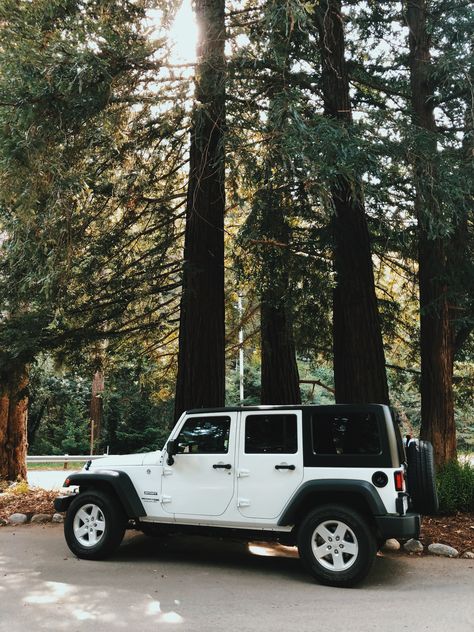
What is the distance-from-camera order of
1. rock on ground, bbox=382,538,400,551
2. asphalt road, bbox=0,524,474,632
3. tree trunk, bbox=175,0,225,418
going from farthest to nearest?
tree trunk, bbox=175,0,225,418, rock on ground, bbox=382,538,400,551, asphalt road, bbox=0,524,474,632

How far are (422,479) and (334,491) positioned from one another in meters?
1.05

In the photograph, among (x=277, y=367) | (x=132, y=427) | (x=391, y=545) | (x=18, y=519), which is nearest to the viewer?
(x=391, y=545)

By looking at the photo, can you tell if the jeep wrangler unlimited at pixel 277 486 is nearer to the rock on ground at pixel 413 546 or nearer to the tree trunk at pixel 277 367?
the rock on ground at pixel 413 546

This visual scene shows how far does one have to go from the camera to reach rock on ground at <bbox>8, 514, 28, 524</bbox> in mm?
9055

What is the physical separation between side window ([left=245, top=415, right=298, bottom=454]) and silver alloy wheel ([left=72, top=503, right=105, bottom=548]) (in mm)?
2014

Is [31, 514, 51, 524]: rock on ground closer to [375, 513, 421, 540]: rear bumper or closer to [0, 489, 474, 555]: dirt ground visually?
[0, 489, 474, 555]: dirt ground

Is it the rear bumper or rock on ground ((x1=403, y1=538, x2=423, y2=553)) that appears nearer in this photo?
the rear bumper

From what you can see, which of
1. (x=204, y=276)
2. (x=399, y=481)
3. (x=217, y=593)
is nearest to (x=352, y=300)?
(x=204, y=276)

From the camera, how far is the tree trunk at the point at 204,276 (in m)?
9.20

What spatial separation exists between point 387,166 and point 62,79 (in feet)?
13.9

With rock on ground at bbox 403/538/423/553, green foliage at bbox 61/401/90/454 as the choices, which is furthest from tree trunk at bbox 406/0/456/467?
green foliage at bbox 61/401/90/454

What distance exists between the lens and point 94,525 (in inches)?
270

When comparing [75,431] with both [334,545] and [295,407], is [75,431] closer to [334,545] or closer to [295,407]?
[295,407]

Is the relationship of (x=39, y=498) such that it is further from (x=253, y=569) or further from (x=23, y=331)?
(x=253, y=569)
